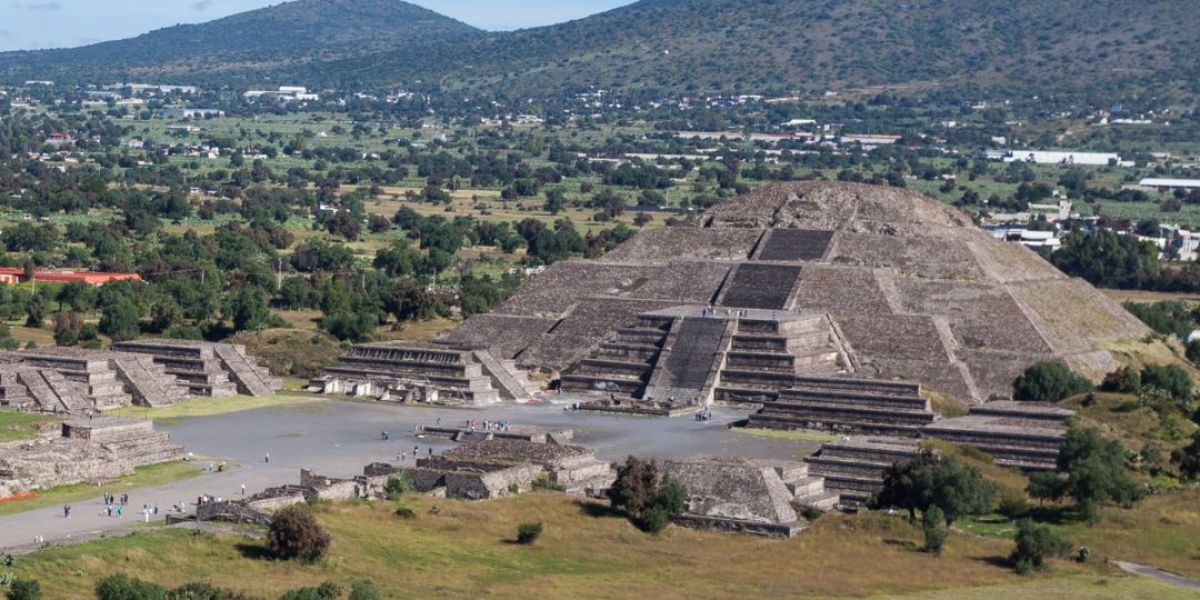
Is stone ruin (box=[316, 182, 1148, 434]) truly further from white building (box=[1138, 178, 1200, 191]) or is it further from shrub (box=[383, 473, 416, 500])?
white building (box=[1138, 178, 1200, 191])

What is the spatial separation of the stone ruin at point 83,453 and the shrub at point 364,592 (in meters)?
15.0

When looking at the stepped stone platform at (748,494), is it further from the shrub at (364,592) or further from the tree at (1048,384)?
the tree at (1048,384)

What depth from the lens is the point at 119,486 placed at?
56.3m

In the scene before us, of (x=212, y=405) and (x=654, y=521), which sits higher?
(x=654, y=521)

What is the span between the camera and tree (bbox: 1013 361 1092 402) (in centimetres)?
7106

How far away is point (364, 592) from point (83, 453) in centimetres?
1821

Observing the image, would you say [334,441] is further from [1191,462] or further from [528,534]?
[1191,462]

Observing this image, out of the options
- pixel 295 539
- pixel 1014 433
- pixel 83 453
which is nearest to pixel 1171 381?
pixel 1014 433

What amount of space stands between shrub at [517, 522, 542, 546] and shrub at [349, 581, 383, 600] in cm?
830

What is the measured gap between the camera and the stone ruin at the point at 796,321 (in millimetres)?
73812

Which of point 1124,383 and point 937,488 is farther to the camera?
point 1124,383

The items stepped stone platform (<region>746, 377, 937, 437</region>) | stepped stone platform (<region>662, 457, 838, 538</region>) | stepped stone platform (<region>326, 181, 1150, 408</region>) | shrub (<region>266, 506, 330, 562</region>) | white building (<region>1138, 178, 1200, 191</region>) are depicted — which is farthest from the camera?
white building (<region>1138, 178, 1200, 191</region>)

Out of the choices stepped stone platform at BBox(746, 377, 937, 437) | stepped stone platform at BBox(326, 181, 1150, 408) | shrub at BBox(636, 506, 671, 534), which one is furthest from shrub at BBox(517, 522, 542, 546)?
stepped stone platform at BBox(326, 181, 1150, 408)

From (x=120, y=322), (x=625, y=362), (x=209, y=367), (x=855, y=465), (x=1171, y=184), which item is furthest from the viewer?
(x=1171, y=184)
